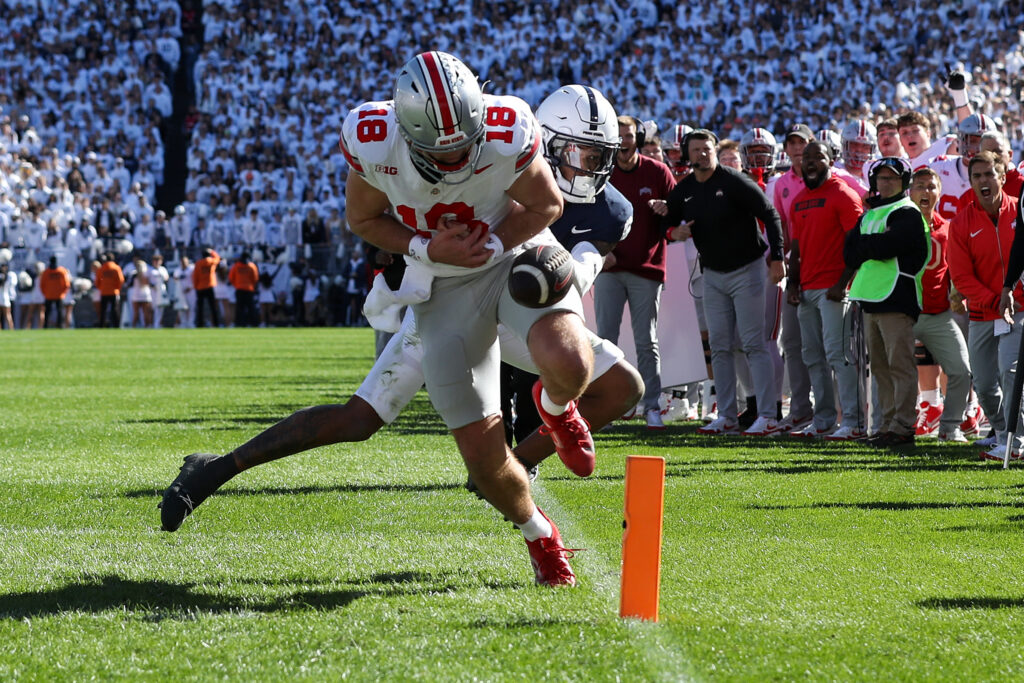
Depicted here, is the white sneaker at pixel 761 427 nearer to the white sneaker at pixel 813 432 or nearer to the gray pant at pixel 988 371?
the white sneaker at pixel 813 432

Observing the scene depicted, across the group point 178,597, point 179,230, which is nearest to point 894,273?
point 178,597

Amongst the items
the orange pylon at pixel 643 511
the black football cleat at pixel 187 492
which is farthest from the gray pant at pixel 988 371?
the orange pylon at pixel 643 511

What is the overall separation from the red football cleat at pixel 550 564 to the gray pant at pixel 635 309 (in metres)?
5.34

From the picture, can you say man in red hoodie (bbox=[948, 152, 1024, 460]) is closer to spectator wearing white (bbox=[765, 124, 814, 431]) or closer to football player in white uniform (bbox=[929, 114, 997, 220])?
football player in white uniform (bbox=[929, 114, 997, 220])

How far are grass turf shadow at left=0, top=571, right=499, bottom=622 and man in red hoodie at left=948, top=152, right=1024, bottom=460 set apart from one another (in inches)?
187

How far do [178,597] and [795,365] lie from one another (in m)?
6.80

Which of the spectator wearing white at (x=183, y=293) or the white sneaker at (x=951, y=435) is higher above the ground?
the white sneaker at (x=951, y=435)

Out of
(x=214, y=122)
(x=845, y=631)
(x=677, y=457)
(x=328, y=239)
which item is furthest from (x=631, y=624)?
(x=214, y=122)

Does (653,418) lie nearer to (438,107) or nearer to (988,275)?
(988,275)

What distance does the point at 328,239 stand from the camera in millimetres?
A: 29156

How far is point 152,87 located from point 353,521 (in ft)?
97.6

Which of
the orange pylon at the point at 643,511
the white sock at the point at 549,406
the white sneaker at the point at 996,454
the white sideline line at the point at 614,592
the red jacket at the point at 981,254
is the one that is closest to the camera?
the white sideline line at the point at 614,592

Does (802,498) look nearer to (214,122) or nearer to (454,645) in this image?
(454,645)

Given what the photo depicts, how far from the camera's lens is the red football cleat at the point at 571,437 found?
493 centimetres
